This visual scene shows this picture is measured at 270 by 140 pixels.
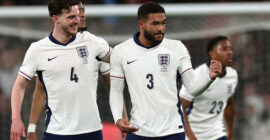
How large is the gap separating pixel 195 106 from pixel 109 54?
1.84m

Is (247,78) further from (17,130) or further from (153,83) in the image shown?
(17,130)

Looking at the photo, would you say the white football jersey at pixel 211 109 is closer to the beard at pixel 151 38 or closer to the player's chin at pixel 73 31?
→ the beard at pixel 151 38

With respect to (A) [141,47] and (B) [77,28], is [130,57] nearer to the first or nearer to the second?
(A) [141,47]

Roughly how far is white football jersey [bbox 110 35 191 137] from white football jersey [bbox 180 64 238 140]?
1749 mm

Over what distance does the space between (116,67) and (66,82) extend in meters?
0.45

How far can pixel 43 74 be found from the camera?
6.36 m

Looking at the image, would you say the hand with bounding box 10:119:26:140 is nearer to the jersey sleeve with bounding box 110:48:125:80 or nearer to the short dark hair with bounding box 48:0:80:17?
the jersey sleeve with bounding box 110:48:125:80

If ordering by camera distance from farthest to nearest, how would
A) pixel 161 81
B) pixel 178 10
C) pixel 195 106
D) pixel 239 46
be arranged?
pixel 239 46 < pixel 178 10 < pixel 195 106 < pixel 161 81

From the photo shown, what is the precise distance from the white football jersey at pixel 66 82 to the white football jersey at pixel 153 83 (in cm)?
26

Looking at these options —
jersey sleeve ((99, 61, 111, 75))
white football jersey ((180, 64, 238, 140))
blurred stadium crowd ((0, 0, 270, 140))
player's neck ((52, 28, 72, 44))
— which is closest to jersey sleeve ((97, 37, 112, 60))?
jersey sleeve ((99, 61, 111, 75))

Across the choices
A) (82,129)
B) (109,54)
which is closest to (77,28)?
(109,54)

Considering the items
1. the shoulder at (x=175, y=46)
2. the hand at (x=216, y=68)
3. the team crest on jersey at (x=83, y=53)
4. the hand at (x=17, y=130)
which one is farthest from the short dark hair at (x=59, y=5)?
the hand at (x=216, y=68)

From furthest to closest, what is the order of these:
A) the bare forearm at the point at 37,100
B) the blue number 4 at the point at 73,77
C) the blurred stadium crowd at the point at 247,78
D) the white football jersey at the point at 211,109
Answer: the blurred stadium crowd at the point at 247,78
the white football jersey at the point at 211,109
the bare forearm at the point at 37,100
the blue number 4 at the point at 73,77

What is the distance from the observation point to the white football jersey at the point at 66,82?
629cm
